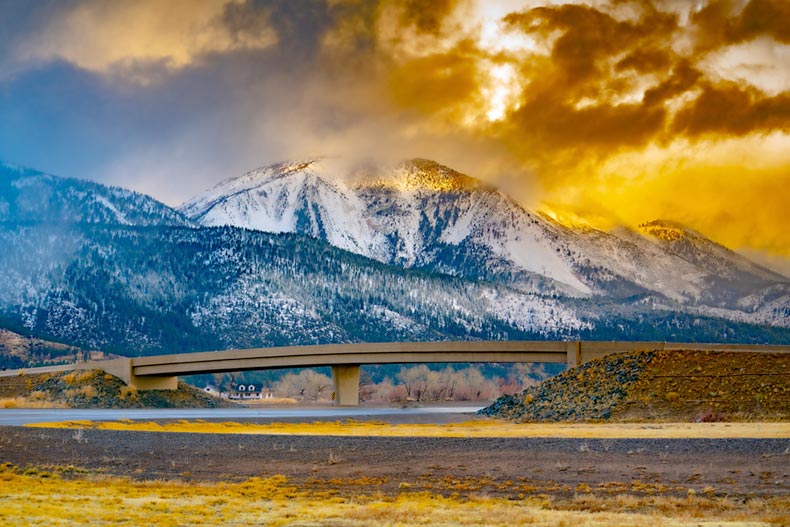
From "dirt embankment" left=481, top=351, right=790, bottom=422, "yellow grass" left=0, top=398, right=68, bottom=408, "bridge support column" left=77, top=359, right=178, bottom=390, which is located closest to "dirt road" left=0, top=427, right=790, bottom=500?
"dirt embankment" left=481, top=351, right=790, bottom=422

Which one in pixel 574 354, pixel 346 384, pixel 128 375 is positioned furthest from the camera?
pixel 346 384

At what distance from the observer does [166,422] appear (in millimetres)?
83688

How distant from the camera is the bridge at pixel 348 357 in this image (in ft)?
372

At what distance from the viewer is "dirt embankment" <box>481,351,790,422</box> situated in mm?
78562

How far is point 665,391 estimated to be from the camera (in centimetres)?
8362

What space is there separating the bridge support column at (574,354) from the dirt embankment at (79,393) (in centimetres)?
4926

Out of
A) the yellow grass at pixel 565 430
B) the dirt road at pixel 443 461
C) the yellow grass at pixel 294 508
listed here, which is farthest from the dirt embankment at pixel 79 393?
the yellow grass at pixel 294 508

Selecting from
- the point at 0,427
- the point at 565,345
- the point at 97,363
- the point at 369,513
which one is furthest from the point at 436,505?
the point at 97,363

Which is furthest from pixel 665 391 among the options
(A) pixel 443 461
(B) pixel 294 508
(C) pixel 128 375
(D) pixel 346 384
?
(C) pixel 128 375

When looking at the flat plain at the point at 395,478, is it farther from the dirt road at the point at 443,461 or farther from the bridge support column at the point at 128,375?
the bridge support column at the point at 128,375

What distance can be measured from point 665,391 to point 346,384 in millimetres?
57601

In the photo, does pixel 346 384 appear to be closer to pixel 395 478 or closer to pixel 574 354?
pixel 574 354

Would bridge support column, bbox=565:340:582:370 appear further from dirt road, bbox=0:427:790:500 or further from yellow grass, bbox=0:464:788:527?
yellow grass, bbox=0:464:788:527

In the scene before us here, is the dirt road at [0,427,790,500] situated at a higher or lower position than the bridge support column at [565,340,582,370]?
lower
